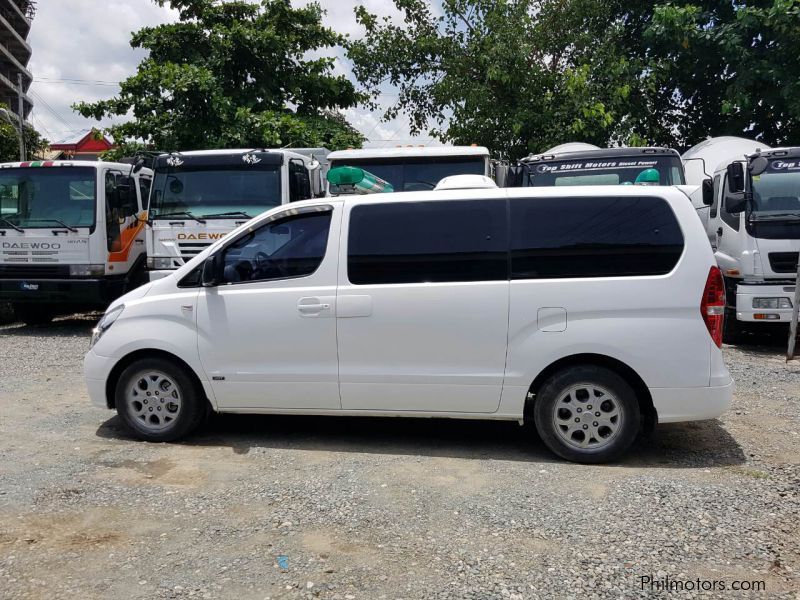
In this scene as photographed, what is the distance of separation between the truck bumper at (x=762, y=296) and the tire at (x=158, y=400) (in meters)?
7.11

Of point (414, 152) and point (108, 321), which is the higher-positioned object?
point (414, 152)

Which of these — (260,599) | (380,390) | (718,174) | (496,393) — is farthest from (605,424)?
(718,174)

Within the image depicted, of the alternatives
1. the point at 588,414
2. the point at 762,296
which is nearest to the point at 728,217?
the point at 762,296

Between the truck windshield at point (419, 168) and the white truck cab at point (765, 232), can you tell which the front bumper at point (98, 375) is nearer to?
the truck windshield at point (419, 168)

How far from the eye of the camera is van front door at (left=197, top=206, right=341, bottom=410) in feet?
18.2

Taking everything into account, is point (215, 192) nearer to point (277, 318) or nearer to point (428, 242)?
point (277, 318)

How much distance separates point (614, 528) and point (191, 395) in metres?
3.29

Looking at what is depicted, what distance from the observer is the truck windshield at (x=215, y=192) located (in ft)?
33.3

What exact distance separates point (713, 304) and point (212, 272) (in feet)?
12.0

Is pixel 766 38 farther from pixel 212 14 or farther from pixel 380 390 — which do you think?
pixel 380 390

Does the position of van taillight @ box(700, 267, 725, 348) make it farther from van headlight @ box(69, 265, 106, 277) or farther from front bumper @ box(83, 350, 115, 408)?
van headlight @ box(69, 265, 106, 277)

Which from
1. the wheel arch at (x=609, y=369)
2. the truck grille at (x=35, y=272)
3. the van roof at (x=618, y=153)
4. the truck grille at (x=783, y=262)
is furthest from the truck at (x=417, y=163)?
the wheel arch at (x=609, y=369)

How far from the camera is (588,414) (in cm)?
522

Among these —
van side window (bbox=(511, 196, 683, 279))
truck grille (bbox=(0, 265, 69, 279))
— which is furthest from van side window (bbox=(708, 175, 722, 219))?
truck grille (bbox=(0, 265, 69, 279))
